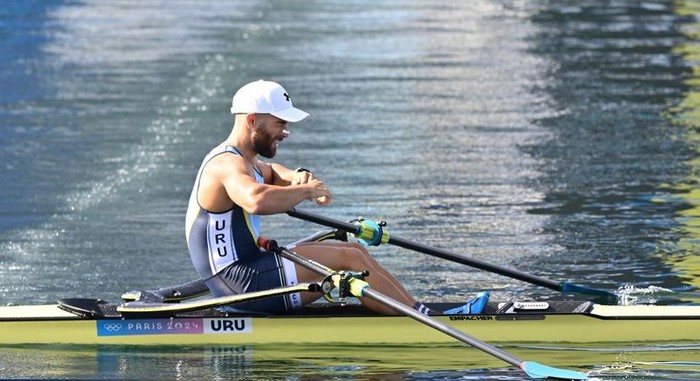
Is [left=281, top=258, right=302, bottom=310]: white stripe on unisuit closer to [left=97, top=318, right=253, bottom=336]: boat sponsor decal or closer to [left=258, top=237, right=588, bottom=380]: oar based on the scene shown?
[left=258, top=237, right=588, bottom=380]: oar

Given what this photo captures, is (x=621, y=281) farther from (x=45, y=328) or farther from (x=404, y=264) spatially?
(x=45, y=328)

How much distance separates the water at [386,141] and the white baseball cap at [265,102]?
5.52 feet

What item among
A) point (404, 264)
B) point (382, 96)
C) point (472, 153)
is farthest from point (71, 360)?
point (382, 96)

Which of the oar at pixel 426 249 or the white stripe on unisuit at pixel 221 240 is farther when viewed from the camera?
the oar at pixel 426 249


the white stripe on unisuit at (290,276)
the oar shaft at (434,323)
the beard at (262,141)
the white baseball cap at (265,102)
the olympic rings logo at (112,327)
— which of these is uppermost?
the white baseball cap at (265,102)

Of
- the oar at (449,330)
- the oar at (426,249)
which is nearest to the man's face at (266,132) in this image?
the oar at (426,249)

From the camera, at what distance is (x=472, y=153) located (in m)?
18.9

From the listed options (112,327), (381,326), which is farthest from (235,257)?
(381,326)

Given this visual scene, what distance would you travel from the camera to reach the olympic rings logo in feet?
36.9

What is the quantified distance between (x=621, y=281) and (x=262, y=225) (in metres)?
3.86

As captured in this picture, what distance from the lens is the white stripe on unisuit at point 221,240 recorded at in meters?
11.1

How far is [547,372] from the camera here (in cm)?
1017

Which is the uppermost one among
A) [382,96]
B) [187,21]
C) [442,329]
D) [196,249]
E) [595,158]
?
[187,21]

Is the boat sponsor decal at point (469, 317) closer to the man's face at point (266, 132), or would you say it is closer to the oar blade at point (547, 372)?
the oar blade at point (547, 372)
